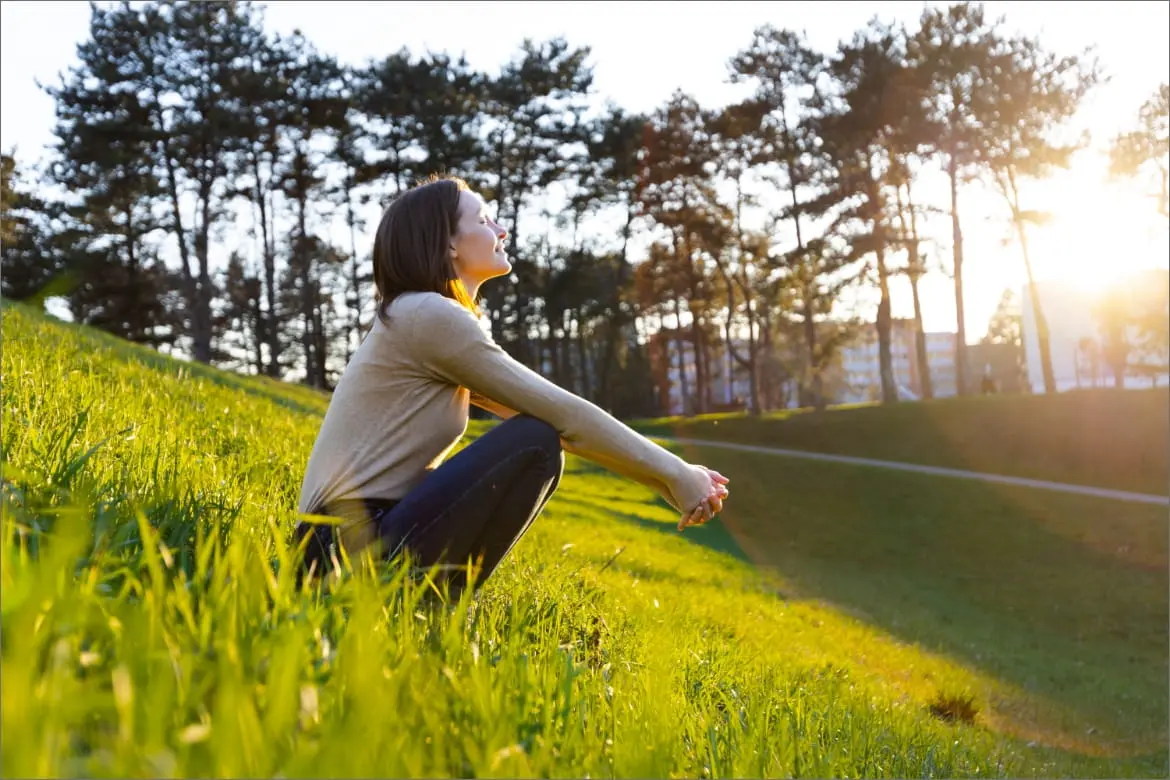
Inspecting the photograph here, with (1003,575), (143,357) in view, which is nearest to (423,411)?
(143,357)

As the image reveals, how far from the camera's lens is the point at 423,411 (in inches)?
126

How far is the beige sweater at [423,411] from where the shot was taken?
3.07 meters

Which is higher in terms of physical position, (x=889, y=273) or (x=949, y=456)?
(x=889, y=273)

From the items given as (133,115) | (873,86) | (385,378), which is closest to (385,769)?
(385,378)

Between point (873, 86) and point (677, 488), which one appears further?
point (873, 86)

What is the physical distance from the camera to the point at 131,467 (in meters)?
3.33

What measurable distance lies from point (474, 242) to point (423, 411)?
25.5 inches

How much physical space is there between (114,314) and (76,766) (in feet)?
132

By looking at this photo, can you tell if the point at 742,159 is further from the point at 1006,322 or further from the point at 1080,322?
the point at 1006,322

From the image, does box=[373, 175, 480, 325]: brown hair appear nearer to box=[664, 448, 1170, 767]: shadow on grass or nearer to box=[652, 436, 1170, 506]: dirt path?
box=[664, 448, 1170, 767]: shadow on grass

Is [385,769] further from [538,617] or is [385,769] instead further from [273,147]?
[273,147]

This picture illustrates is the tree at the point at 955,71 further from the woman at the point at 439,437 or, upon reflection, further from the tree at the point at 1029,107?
the woman at the point at 439,437

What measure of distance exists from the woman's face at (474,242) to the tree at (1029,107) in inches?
1231

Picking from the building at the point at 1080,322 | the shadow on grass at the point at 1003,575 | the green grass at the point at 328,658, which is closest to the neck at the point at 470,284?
the green grass at the point at 328,658
